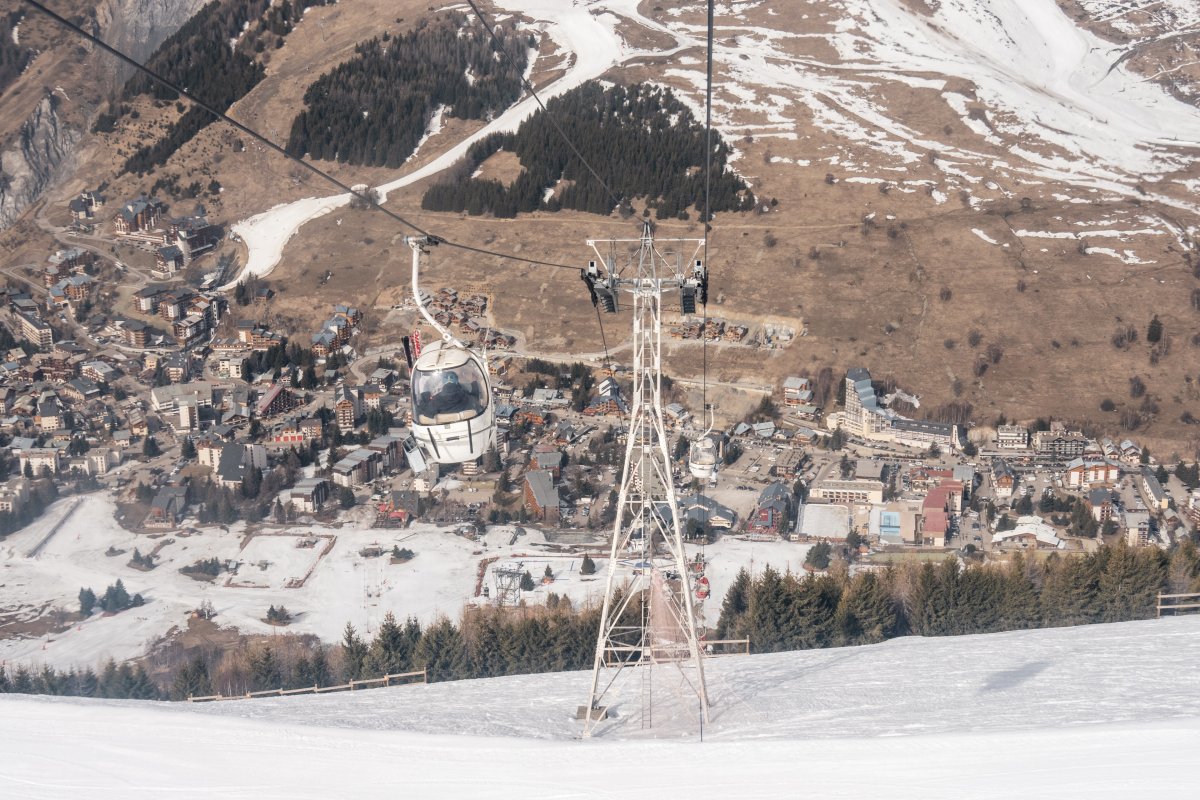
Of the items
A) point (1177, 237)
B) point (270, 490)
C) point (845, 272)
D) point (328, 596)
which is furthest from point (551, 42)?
point (328, 596)

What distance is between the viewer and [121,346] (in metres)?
58.7

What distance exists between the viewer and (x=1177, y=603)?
29312mm

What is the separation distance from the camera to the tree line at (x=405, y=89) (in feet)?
235

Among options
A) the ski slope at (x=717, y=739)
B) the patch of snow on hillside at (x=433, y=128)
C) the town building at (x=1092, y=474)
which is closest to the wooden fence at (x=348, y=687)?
the ski slope at (x=717, y=739)

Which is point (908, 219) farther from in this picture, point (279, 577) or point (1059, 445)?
point (279, 577)

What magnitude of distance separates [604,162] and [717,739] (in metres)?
46.4

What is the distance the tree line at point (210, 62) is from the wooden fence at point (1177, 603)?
55.5m

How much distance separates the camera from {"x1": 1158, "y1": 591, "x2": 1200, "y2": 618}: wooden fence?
28.2 meters

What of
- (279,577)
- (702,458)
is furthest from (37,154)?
(702,458)

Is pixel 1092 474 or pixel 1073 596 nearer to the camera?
pixel 1073 596

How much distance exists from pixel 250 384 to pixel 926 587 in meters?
31.9

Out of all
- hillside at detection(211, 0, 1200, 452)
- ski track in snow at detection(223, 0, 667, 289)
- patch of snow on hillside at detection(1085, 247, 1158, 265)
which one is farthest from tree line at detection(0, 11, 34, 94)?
patch of snow on hillside at detection(1085, 247, 1158, 265)

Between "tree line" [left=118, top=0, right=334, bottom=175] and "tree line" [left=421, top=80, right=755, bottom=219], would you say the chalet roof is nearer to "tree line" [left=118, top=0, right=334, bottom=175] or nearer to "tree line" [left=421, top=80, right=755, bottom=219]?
"tree line" [left=421, top=80, right=755, bottom=219]

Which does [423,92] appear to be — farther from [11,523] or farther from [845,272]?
[11,523]
